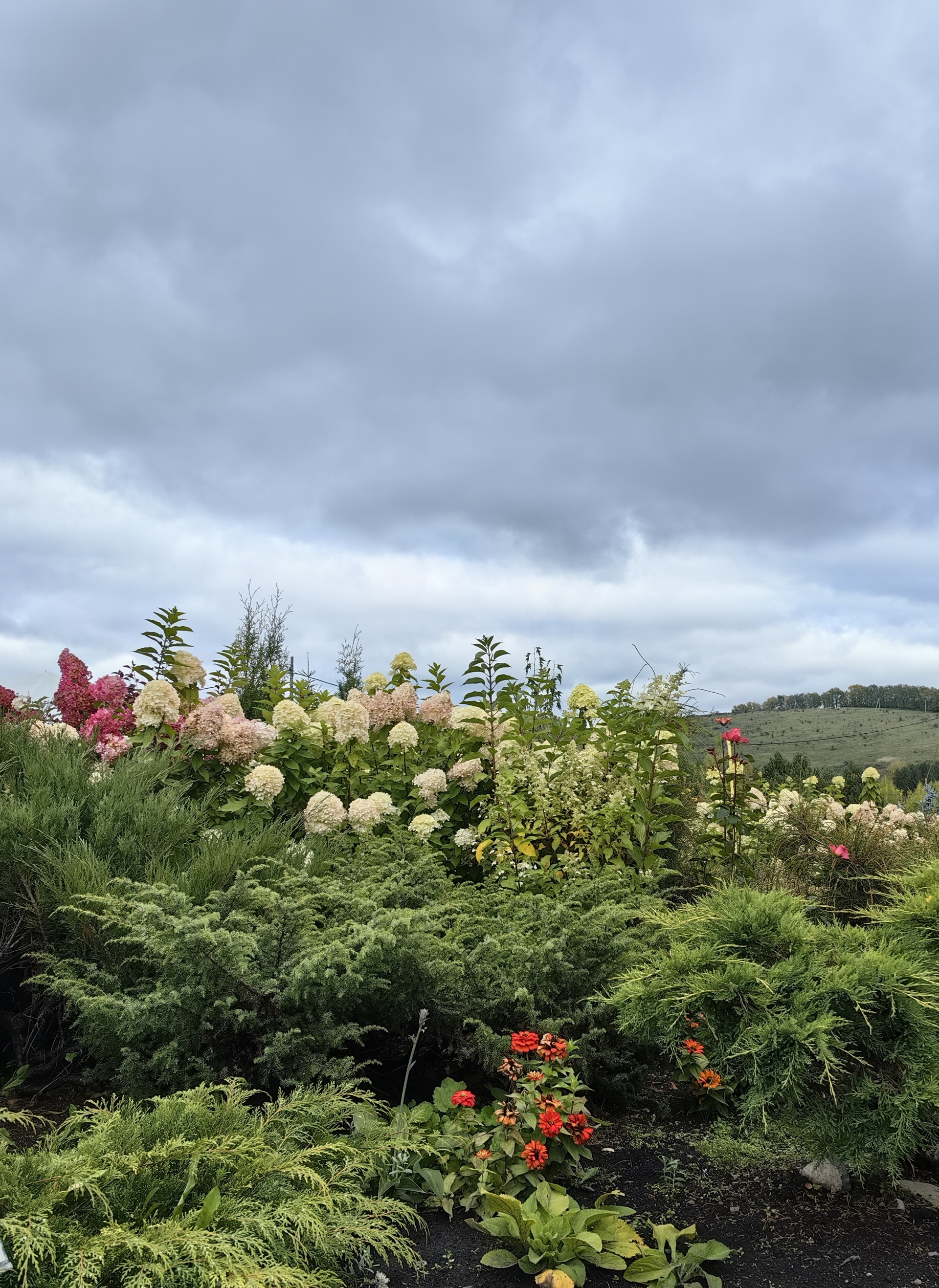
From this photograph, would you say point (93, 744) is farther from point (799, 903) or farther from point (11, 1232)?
point (799, 903)

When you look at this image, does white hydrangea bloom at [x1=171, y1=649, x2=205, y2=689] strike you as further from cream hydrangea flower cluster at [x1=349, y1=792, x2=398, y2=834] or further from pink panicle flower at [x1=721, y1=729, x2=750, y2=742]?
pink panicle flower at [x1=721, y1=729, x2=750, y2=742]

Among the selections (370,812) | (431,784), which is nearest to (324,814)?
(370,812)

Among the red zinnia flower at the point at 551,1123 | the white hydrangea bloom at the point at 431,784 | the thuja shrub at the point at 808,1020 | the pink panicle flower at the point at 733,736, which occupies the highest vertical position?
the pink panicle flower at the point at 733,736

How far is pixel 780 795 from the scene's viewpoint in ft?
→ 33.6

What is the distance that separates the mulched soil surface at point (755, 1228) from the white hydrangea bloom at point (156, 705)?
152 inches

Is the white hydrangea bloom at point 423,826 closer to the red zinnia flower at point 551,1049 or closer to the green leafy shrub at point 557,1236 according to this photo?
the red zinnia flower at point 551,1049

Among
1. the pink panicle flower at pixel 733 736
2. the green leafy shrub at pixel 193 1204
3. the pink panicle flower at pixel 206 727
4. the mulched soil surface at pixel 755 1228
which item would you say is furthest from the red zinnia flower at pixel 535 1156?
the pink panicle flower at pixel 733 736

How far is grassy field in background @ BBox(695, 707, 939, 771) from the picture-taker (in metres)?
34.7

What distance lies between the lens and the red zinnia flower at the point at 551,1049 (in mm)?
3094

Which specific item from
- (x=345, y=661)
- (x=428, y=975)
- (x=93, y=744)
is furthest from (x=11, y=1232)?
(x=345, y=661)

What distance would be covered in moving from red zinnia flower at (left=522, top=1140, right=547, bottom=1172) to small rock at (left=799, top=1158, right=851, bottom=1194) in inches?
41.7

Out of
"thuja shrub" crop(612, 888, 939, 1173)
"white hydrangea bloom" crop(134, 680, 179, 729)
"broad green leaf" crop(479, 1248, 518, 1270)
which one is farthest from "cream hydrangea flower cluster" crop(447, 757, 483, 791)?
"broad green leaf" crop(479, 1248, 518, 1270)

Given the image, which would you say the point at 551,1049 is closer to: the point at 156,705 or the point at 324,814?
the point at 324,814

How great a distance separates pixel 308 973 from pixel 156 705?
3.20 m
